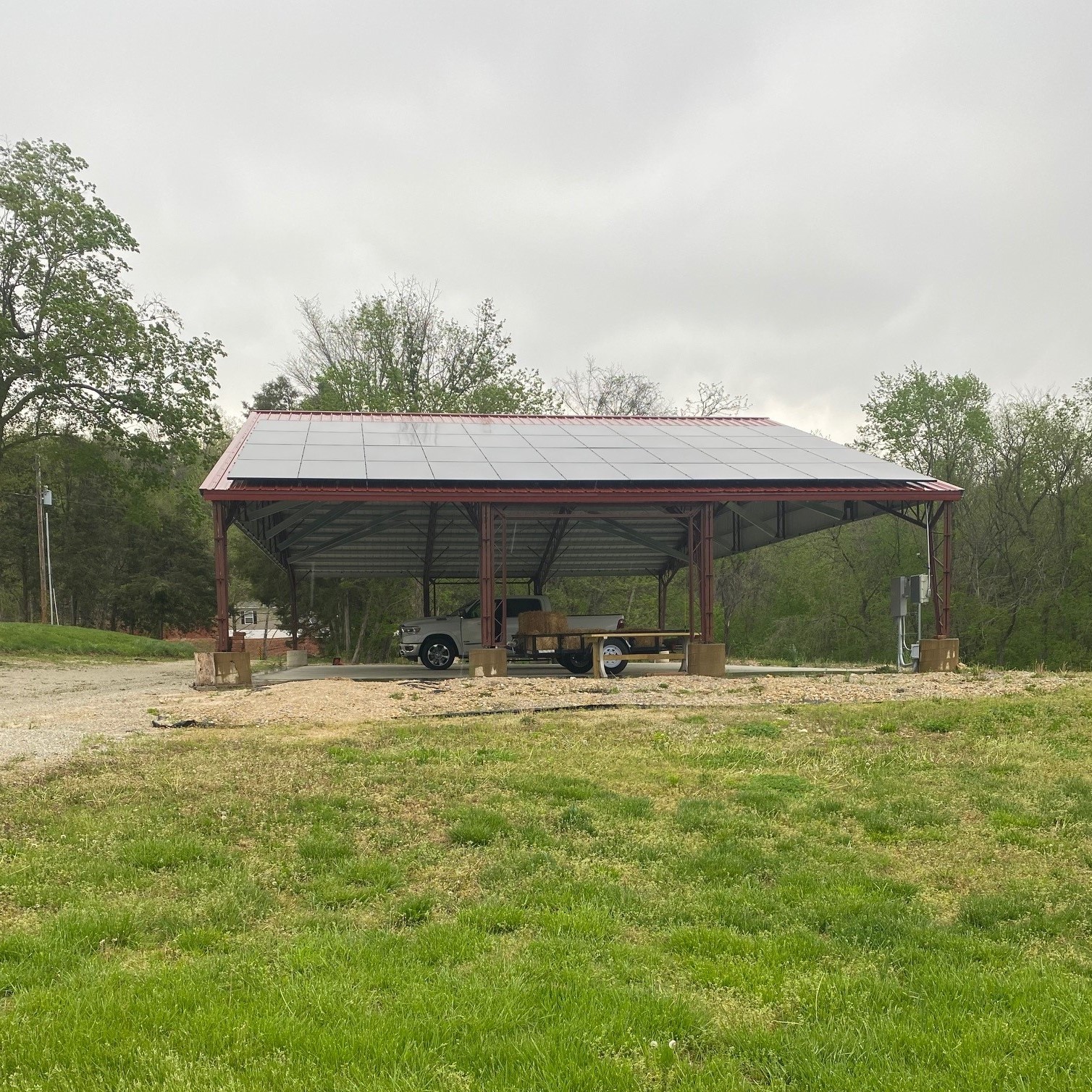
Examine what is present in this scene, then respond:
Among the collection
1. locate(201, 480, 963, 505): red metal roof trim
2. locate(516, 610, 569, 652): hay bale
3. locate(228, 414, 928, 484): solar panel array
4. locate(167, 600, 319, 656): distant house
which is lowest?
locate(167, 600, 319, 656): distant house

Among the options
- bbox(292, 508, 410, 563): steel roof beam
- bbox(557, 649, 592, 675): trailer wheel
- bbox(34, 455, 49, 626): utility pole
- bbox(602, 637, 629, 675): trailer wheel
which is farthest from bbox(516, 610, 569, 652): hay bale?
bbox(34, 455, 49, 626): utility pole

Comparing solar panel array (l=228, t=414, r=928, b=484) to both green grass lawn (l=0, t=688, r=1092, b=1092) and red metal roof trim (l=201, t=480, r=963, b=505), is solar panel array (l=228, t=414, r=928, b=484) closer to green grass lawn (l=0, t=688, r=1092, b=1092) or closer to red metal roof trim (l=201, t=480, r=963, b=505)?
red metal roof trim (l=201, t=480, r=963, b=505)

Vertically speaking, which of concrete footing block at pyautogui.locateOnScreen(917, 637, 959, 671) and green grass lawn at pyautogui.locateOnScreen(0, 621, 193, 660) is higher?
concrete footing block at pyautogui.locateOnScreen(917, 637, 959, 671)

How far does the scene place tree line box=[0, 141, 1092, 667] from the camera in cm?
2864

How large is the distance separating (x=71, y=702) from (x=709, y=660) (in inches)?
427

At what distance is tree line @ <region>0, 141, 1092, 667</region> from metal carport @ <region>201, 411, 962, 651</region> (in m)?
7.44

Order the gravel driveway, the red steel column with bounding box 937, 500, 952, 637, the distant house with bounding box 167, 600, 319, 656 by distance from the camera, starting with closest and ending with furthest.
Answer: the gravel driveway, the red steel column with bounding box 937, 500, 952, 637, the distant house with bounding box 167, 600, 319, 656

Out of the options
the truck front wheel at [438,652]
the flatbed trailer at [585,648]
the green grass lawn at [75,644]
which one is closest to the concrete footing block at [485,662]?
the flatbed trailer at [585,648]

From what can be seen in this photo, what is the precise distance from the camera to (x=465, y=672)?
66.6ft

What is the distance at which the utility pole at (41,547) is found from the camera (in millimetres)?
39750

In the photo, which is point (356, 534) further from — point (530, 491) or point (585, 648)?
point (530, 491)

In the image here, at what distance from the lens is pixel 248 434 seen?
66.9 ft

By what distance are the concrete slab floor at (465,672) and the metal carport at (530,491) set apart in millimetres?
2038

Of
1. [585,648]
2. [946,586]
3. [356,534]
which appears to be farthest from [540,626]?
[946,586]
